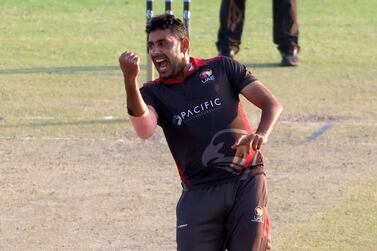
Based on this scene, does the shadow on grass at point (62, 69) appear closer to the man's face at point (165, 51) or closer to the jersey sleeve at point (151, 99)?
the jersey sleeve at point (151, 99)

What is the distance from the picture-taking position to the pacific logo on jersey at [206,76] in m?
7.62

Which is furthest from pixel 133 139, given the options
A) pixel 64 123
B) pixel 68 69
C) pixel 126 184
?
pixel 68 69

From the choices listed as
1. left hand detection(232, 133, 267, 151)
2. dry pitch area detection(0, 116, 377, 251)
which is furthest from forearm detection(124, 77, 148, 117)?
dry pitch area detection(0, 116, 377, 251)

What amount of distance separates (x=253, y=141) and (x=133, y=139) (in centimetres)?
679

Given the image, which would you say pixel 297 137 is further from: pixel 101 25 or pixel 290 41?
pixel 101 25

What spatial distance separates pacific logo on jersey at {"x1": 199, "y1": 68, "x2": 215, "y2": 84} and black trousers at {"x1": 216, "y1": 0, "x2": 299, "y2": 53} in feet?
33.5

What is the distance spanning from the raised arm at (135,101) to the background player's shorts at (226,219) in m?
0.58

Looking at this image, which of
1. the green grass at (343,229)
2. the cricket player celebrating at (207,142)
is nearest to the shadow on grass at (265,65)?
the green grass at (343,229)

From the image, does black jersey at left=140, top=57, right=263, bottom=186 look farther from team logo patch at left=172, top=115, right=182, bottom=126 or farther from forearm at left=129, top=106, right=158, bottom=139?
forearm at left=129, top=106, right=158, bottom=139

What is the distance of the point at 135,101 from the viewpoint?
7.16 meters

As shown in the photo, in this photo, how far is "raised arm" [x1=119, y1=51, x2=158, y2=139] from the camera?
22.7 feet

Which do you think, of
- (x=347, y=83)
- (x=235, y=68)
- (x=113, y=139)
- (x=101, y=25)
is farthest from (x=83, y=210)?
(x=101, y=25)

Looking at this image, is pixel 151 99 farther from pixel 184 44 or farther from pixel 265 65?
pixel 265 65

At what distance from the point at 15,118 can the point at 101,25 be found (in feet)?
23.8
